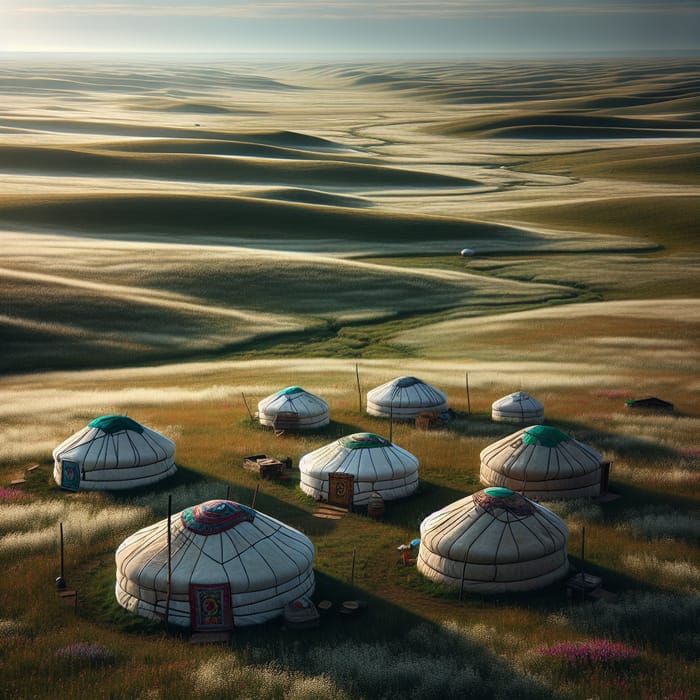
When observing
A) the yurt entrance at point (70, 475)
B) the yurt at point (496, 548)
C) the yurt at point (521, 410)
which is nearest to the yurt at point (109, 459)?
the yurt entrance at point (70, 475)

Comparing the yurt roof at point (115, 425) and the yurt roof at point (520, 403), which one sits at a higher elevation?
the yurt roof at point (115, 425)

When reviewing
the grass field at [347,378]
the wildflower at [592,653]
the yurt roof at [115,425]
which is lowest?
the grass field at [347,378]

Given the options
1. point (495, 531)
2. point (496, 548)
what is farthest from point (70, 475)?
point (496, 548)

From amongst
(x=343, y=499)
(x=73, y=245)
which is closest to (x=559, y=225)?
(x=73, y=245)

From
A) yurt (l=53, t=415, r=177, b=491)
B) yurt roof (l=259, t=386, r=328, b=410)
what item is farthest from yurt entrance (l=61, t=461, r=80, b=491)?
yurt roof (l=259, t=386, r=328, b=410)

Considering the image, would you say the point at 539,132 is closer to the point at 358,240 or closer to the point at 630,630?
the point at 358,240

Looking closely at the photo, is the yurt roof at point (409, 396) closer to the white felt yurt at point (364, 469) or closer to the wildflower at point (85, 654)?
the white felt yurt at point (364, 469)
